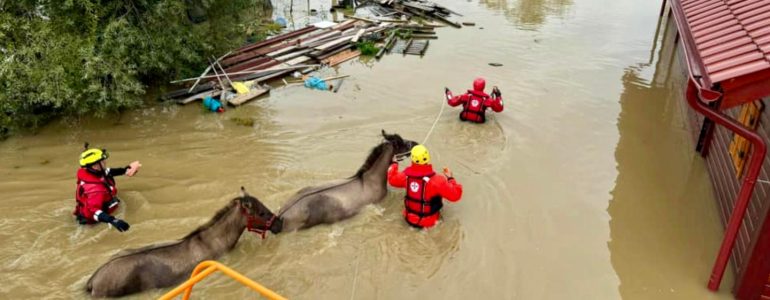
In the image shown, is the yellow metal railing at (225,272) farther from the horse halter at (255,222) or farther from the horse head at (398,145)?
the horse head at (398,145)

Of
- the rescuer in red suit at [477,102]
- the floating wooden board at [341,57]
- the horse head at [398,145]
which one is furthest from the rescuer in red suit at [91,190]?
the floating wooden board at [341,57]

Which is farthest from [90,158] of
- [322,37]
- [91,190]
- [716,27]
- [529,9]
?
[529,9]

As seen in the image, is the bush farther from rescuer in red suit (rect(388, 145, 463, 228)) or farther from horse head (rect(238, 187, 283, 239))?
horse head (rect(238, 187, 283, 239))

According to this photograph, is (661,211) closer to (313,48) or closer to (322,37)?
(313,48)

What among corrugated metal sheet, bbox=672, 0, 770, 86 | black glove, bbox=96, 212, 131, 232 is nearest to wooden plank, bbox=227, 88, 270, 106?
black glove, bbox=96, 212, 131, 232

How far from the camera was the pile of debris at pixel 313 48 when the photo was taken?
565 inches

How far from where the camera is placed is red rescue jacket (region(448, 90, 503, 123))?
40.7ft

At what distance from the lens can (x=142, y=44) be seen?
12031 mm

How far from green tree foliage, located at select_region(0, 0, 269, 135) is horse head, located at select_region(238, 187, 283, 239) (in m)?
5.84

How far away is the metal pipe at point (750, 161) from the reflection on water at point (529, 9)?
15.4 m

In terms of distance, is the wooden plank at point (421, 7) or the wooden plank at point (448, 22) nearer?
the wooden plank at point (448, 22)

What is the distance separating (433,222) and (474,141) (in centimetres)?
390

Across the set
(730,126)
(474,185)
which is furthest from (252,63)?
(730,126)

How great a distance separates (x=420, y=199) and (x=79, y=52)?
8333mm
